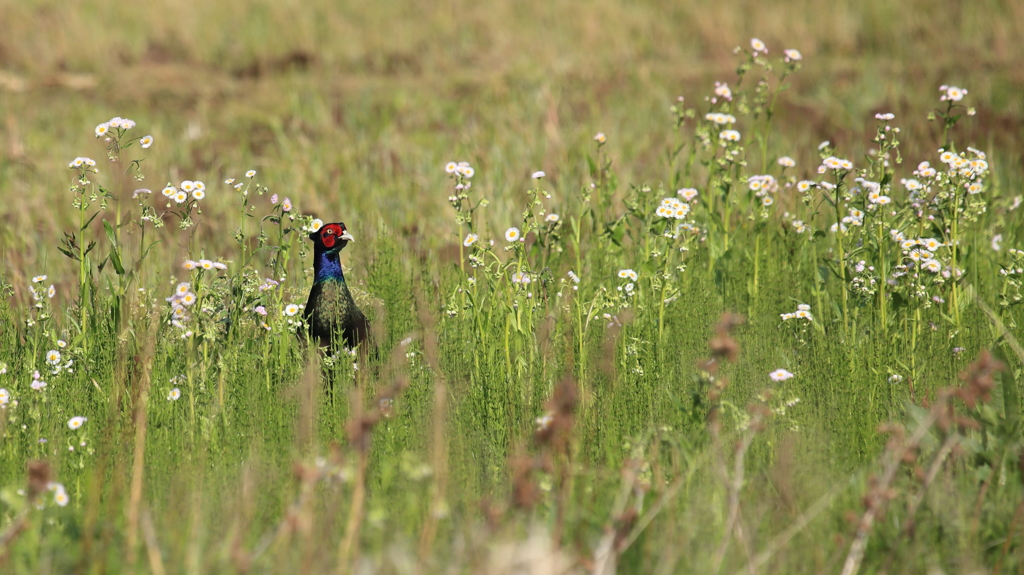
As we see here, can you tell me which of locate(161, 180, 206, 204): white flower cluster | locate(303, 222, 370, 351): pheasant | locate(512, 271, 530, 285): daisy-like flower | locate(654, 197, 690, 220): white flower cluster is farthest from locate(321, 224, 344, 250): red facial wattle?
locate(654, 197, 690, 220): white flower cluster

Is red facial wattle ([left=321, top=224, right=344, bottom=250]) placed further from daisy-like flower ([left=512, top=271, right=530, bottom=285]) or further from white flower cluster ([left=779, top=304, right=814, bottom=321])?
white flower cluster ([left=779, top=304, right=814, bottom=321])

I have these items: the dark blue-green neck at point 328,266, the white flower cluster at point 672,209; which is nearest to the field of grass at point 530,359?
the white flower cluster at point 672,209

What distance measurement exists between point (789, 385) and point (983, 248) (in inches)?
72.5

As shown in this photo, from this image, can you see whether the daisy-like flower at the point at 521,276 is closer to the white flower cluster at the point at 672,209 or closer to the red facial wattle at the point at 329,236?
the white flower cluster at the point at 672,209

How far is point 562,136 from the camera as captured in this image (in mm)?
7098

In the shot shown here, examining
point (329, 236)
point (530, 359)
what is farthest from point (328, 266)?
point (530, 359)

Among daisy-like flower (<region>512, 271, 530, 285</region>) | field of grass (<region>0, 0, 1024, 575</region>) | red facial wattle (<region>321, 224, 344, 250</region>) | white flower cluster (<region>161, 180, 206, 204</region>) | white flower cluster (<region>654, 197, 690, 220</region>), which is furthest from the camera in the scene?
red facial wattle (<region>321, 224, 344, 250</region>)

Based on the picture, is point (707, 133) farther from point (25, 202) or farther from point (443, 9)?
point (443, 9)

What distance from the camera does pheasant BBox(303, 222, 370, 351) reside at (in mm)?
3938

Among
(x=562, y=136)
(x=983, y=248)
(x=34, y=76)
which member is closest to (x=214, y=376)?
(x=983, y=248)

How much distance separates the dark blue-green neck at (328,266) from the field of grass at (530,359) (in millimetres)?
129

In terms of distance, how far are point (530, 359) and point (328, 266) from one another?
914 mm

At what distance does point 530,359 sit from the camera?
12.0 ft

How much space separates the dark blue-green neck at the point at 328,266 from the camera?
4031mm
